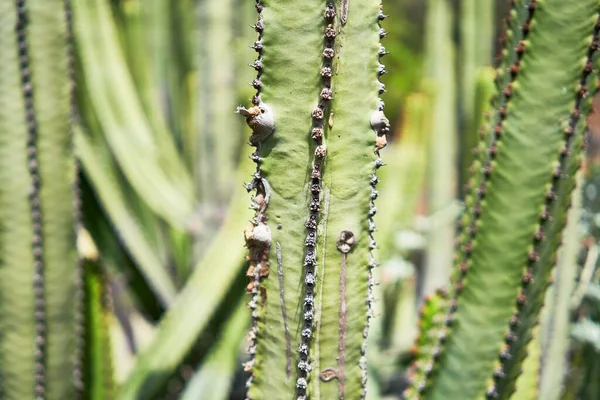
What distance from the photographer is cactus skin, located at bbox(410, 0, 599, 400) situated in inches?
→ 56.9

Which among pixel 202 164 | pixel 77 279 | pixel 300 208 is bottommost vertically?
pixel 77 279

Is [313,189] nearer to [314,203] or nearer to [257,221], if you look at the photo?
[314,203]

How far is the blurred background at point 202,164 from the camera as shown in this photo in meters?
2.80

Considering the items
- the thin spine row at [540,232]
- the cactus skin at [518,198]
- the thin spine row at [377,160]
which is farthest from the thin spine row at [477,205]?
the thin spine row at [377,160]

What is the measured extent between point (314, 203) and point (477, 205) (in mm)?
601

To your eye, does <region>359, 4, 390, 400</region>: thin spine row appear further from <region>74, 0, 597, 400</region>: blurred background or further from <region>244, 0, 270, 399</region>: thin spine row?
<region>74, 0, 597, 400</region>: blurred background

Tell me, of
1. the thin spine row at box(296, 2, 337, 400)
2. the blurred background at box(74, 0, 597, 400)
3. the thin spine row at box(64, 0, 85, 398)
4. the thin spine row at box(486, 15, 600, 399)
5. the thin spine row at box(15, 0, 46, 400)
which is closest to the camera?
the thin spine row at box(296, 2, 337, 400)

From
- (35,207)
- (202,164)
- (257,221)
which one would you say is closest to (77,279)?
(35,207)

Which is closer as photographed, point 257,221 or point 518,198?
point 257,221

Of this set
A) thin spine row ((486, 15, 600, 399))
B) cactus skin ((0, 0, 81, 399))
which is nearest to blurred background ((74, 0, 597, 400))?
cactus skin ((0, 0, 81, 399))

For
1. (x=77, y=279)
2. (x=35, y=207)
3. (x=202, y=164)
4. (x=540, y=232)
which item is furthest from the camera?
(x=202, y=164)

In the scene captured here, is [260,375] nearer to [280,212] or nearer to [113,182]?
[280,212]

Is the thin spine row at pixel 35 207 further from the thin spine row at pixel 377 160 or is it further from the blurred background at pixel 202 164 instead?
the thin spine row at pixel 377 160

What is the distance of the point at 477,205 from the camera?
162 cm
